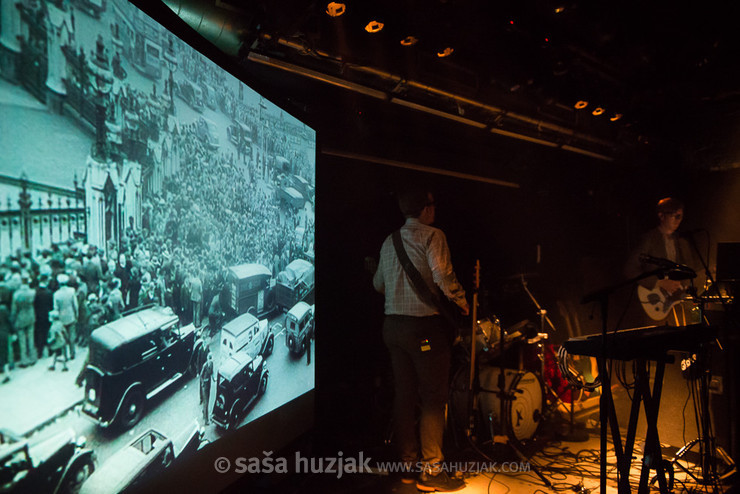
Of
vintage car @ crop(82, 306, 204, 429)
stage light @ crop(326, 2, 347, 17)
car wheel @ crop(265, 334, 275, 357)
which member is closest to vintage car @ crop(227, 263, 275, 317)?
car wheel @ crop(265, 334, 275, 357)

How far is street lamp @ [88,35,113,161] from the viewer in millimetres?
1358

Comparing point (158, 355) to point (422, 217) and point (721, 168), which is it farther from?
point (721, 168)

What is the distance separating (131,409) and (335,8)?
8.81 feet

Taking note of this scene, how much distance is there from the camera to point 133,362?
1.50 m

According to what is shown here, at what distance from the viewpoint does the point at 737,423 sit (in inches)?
126

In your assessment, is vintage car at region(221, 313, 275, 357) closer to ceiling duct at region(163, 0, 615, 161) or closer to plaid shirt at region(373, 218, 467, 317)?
plaid shirt at region(373, 218, 467, 317)

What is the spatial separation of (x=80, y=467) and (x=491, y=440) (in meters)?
3.40

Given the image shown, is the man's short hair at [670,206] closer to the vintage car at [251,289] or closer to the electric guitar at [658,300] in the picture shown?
the electric guitar at [658,300]

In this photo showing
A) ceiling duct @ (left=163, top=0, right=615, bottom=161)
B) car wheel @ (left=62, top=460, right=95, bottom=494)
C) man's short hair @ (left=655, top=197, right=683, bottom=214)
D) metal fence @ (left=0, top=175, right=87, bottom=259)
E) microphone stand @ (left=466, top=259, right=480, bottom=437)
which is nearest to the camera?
metal fence @ (left=0, top=175, right=87, bottom=259)

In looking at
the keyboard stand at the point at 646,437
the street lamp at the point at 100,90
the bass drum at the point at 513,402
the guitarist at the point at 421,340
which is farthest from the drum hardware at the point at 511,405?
the street lamp at the point at 100,90

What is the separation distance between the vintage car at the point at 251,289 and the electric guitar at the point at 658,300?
3.75 metres

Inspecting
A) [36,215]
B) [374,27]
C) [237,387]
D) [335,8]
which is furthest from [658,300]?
[36,215]

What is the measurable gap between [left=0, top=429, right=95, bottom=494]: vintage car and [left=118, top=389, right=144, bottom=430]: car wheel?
0.14m

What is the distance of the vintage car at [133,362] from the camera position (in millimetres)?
1340
